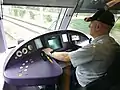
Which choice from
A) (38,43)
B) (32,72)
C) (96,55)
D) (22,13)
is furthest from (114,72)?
(22,13)

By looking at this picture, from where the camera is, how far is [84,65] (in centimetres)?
199

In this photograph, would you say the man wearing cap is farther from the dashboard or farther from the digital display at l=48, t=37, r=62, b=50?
the digital display at l=48, t=37, r=62, b=50

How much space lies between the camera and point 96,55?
1.91 meters

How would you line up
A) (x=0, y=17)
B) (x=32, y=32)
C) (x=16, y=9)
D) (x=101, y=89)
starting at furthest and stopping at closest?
1. (x=32, y=32)
2. (x=16, y=9)
3. (x=0, y=17)
4. (x=101, y=89)

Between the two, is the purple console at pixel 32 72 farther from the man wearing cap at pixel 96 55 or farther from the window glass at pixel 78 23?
the window glass at pixel 78 23

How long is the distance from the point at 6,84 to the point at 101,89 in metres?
0.95

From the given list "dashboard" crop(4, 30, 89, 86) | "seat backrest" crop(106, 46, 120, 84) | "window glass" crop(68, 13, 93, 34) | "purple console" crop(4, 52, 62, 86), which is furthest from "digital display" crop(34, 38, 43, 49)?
"window glass" crop(68, 13, 93, 34)

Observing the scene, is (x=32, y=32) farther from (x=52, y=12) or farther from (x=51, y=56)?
(x=51, y=56)

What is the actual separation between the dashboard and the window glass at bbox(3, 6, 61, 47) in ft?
0.97

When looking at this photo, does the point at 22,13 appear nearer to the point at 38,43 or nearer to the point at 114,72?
the point at 38,43

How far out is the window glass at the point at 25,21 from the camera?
2921 mm

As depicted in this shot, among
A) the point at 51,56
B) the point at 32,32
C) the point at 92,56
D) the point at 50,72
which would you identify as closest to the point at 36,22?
the point at 32,32

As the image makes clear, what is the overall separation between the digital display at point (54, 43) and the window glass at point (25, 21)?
27 centimetres

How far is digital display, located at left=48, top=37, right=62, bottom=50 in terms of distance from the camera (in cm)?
267
